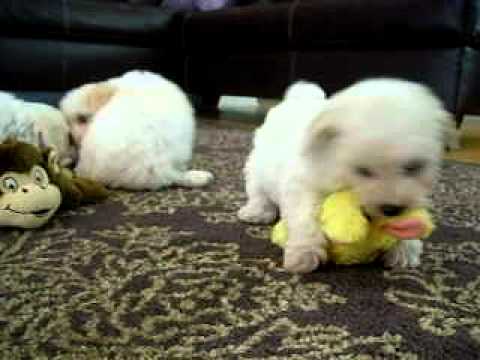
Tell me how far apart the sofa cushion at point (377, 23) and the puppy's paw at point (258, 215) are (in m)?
1.53

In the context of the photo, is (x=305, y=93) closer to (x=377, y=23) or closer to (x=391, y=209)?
(x=391, y=209)

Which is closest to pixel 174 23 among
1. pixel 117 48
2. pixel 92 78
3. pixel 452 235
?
pixel 117 48

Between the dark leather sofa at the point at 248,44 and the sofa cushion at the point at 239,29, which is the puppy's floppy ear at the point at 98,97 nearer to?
the dark leather sofa at the point at 248,44

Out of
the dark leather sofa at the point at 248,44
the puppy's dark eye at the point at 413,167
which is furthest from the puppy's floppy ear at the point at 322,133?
the dark leather sofa at the point at 248,44

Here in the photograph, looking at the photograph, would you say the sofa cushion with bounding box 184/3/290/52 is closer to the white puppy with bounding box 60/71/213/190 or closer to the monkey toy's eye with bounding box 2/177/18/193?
the white puppy with bounding box 60/71/213/190

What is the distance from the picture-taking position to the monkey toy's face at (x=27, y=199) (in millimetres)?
1234

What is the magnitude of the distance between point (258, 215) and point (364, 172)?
1.56ft

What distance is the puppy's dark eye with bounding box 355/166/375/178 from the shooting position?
0.91 meters

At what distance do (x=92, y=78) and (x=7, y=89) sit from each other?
526mm

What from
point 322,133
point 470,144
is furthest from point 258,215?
point 470,144

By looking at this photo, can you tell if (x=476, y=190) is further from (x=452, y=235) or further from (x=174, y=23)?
(x=174, y=23)

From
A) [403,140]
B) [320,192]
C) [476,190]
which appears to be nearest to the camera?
[403,140]

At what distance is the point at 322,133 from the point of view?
0.97 metres

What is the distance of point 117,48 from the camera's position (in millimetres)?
3506
